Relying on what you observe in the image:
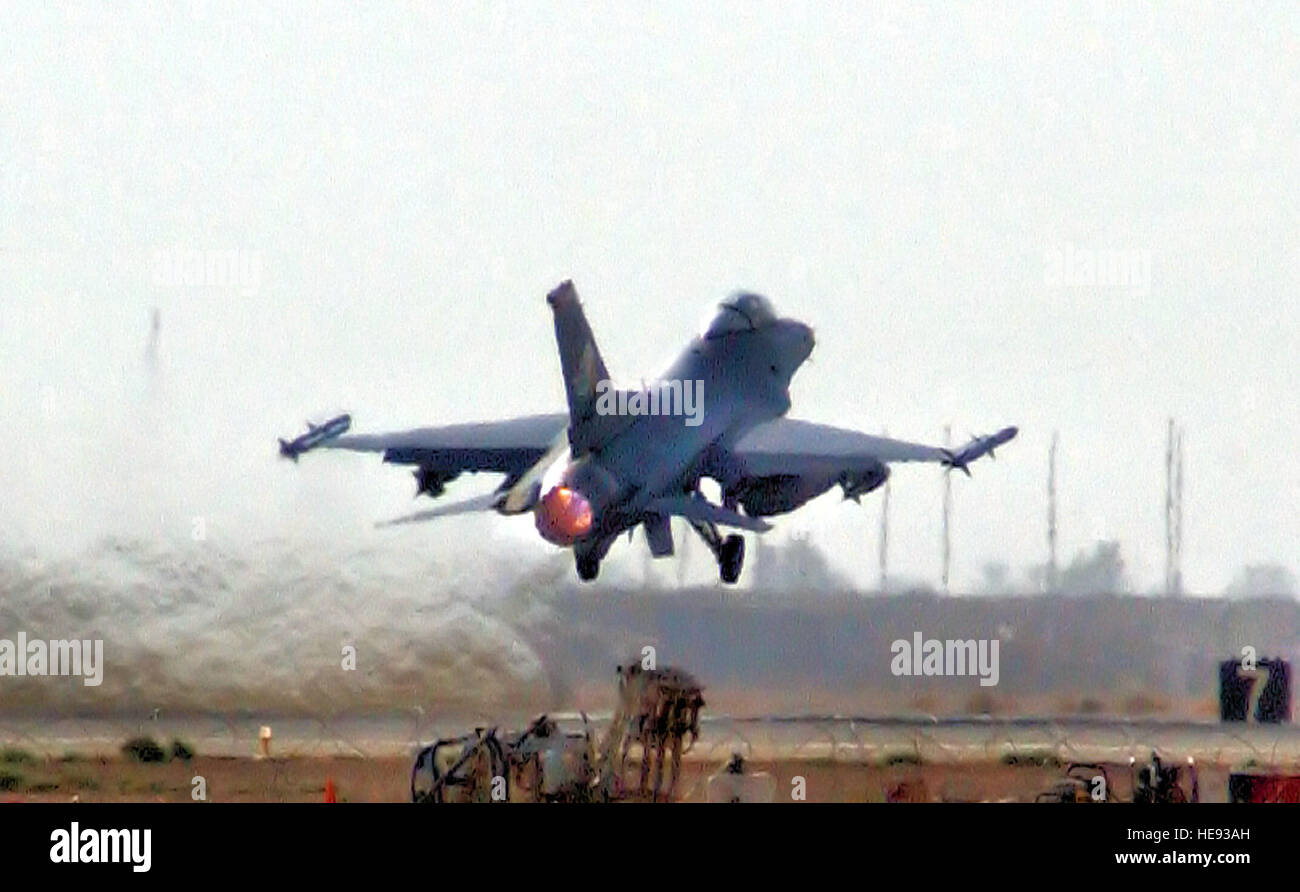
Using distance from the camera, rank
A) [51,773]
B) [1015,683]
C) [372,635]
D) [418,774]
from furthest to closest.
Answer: [1015,683] < [372,635] < [51,773] < [418,774]

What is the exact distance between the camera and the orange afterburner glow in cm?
3606

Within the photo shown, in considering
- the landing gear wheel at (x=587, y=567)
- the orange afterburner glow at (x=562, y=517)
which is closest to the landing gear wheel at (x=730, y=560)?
the landing gear wheel at (x=587, y=567)

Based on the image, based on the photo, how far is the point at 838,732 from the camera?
128 ft

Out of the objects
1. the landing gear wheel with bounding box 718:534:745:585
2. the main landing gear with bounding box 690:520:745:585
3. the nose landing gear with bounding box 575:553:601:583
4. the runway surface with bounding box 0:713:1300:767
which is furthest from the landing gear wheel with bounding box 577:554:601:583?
the landing gear wheel with bounding box 718:534:745:585

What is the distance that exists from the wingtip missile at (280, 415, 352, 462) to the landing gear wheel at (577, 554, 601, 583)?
4352 mm

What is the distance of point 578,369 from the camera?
119ft

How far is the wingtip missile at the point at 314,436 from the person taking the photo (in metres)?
39.8

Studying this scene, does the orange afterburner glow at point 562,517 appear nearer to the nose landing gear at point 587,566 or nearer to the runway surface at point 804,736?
the runway surface at point 804,736
